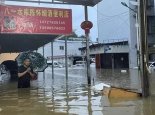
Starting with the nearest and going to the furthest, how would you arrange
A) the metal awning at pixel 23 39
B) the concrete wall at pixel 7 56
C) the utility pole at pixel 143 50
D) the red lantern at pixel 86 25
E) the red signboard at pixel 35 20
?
the utility pole at pixel 143 50, the red signboard at pixel 35 20, the red lantern at pixel 86 25, the metal awning at pixel 23 39, the concrete wall at pixel 7 56

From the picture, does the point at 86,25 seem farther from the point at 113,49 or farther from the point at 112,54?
the point at 112,54

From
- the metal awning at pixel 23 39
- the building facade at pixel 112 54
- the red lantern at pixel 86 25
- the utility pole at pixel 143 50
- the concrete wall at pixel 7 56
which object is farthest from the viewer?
the building facade at pixel 112 54

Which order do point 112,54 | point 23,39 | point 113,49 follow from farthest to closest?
point 112,54, point 113,49, point 23,39

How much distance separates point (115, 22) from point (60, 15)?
45.2 meters

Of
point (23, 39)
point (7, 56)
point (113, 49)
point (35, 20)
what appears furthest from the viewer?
point (113, 49)

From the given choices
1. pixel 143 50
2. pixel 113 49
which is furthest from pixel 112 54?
pixel 143 50

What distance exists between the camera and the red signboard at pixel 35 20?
19.1m

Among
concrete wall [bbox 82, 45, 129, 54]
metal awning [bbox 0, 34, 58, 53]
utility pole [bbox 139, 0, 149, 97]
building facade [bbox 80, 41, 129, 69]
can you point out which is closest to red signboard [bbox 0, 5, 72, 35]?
metal awning [bbox 0, 34, 58, 53]

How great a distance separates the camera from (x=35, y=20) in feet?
65.1

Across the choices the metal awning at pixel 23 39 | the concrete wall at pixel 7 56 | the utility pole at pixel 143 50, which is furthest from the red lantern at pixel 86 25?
the concrete wall at pixel 7 56

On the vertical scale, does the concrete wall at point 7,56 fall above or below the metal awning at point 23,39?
below

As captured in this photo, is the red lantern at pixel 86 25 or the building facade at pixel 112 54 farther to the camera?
the building facade at pixel 112 54

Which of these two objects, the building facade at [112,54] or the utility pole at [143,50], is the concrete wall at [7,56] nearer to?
the building facade at [112,54]

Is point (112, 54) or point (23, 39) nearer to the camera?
point (23, 39)
